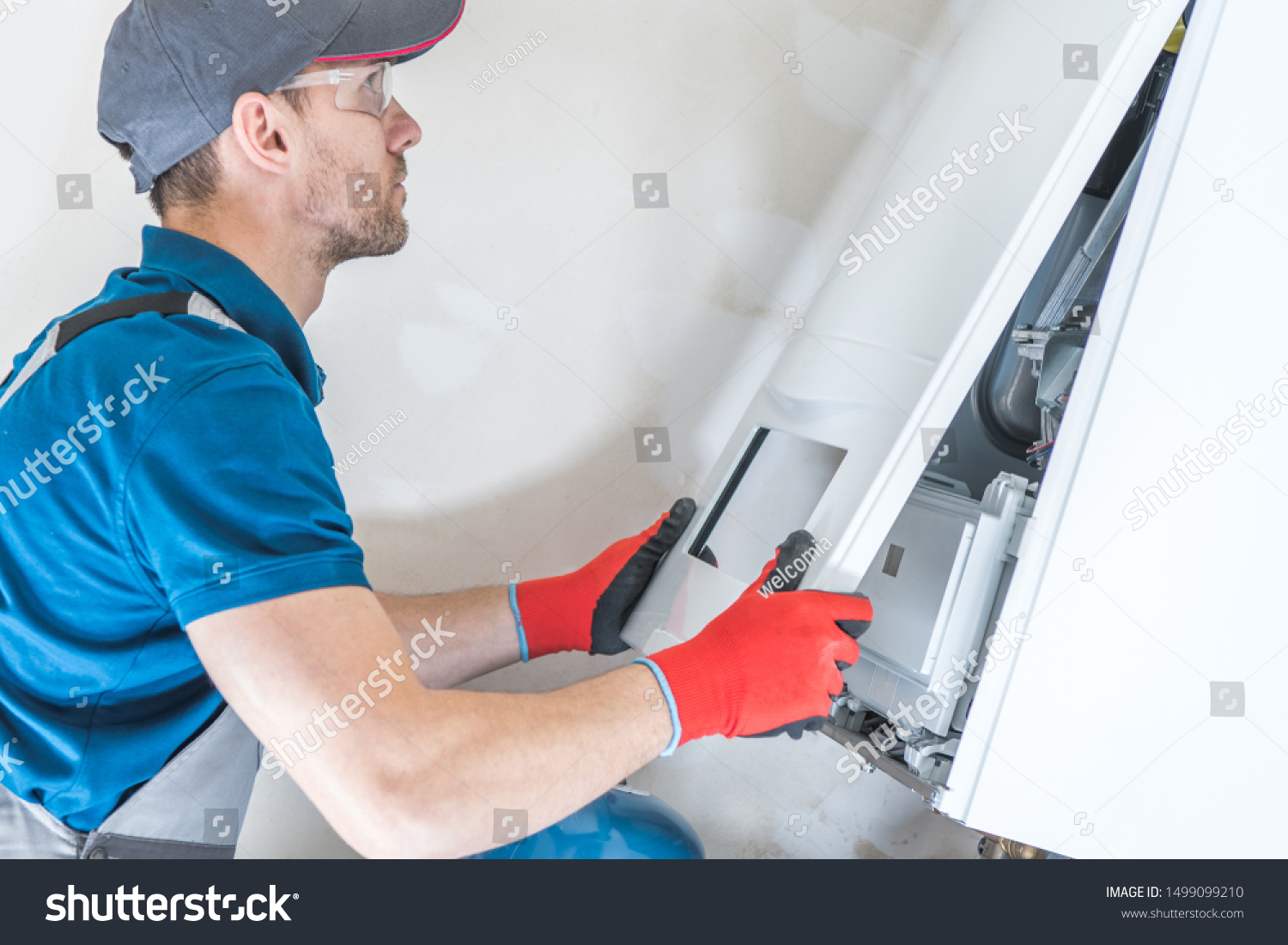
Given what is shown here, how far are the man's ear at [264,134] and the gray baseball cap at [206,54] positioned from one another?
1 cm

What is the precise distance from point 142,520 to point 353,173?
0.55 m

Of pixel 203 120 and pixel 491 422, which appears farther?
pixel 491 422

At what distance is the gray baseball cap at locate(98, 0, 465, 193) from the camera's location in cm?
97

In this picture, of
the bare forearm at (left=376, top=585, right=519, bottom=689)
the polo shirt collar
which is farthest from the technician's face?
the bare forearm at (left=376, top=585, right=519, bottom=689)

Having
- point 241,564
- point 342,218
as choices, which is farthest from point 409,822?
point 342,218

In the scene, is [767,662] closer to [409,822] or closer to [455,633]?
[409,822]

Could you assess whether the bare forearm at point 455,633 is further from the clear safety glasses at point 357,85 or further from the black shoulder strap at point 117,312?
the clear safety glasses at point 357,85

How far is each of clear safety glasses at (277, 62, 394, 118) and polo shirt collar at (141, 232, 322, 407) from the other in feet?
0.75

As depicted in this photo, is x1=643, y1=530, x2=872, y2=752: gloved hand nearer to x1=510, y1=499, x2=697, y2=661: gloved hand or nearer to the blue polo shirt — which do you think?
x1=510, y1=499, x2=697, y2=661: gloved hand

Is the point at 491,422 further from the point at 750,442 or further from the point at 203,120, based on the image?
the point at 203,120

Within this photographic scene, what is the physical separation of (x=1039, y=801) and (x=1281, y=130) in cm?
82

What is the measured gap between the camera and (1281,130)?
91 centimetres
